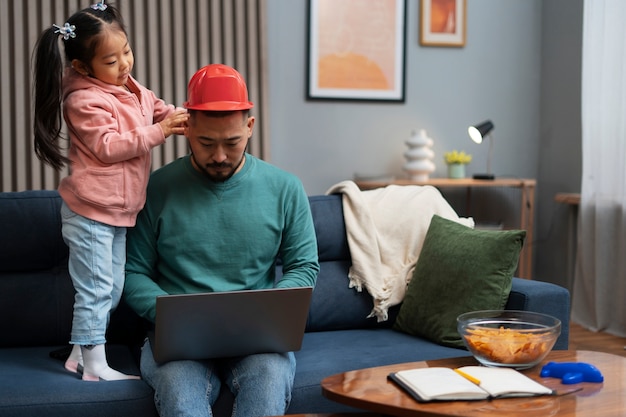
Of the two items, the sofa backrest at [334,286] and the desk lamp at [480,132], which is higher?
the desk lamp at [480,132]

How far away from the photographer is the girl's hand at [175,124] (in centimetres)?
205

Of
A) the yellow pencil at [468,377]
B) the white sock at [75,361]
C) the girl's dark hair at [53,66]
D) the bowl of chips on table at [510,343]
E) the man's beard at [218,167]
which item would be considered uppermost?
the girl's dark hair at [53,66]

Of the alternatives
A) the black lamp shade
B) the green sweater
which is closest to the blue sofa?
the green sweater

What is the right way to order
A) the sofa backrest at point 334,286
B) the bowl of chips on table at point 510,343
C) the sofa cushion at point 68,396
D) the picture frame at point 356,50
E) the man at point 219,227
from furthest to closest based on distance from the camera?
the picture frame at point 356,50 → the sofa backrest at point 334,286 → the man at point 219,227 → the sofa cushion at point 68,396 → the bowl of chips on table at point 510,343

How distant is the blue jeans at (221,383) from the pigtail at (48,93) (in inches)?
23.1

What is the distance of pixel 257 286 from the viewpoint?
2.10 metres

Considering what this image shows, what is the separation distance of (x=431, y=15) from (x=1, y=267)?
317 centimetres

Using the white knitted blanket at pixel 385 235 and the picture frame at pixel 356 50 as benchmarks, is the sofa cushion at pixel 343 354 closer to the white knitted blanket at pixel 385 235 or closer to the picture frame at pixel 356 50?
the white knitted blanket at pixel 385 235

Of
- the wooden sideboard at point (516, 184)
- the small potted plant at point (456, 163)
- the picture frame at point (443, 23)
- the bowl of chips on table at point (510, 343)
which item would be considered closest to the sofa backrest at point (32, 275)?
the bowl of chips on table at point (510, 343)

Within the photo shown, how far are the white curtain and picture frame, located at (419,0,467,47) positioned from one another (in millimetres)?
826

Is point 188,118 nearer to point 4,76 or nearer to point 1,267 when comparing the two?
point 1,267

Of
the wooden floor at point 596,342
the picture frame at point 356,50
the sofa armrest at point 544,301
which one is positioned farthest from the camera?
the picture frame at point 356,50

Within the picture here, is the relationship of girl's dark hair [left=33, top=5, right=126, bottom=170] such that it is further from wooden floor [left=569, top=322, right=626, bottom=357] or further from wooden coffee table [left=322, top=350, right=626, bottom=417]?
wooden floor [left=569, top=322, right=626, bottom=357]

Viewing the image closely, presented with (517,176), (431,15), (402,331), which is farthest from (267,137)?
(402,331)
